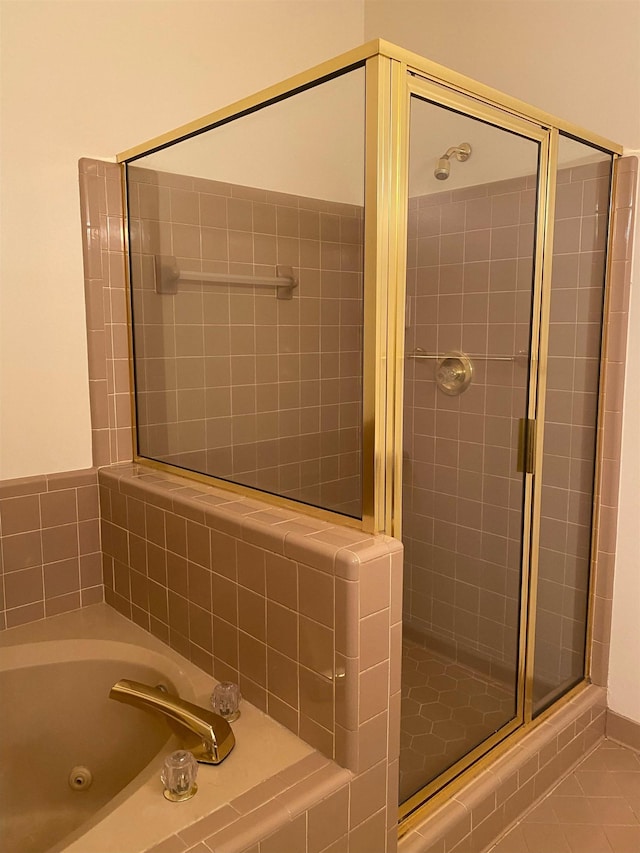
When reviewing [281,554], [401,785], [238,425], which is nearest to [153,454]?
[238,425]

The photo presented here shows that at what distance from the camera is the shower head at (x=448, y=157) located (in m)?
1.37

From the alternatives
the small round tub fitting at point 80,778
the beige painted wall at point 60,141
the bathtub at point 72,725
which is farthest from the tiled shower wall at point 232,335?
the small round tub fitting at point 80,778

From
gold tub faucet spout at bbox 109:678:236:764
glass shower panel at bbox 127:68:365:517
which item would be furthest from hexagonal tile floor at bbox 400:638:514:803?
glass shower panel at bbox 127:68:365:517

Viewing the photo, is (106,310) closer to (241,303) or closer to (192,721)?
(241,303)

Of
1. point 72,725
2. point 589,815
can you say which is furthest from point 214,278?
point 589,815

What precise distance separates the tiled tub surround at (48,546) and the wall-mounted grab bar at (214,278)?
0.57m

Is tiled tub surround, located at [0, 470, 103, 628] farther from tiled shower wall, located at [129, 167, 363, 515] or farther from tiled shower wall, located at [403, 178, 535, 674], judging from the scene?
tiled shower wall, located at [403, 178, 535, 674]

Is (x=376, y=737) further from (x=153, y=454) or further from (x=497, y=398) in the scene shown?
(x=153, y=454)

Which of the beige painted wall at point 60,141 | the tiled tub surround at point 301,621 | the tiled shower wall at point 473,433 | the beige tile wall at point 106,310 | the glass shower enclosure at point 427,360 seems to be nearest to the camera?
the tiled tub surround at point 301,621

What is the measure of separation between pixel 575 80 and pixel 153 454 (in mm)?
1605

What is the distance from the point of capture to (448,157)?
4.56ft

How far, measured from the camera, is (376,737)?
3.89 ft

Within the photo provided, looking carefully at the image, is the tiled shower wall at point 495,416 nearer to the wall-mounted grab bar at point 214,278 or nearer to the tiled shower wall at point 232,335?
the tiled shower wall at point 232,335

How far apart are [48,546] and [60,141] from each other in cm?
107
